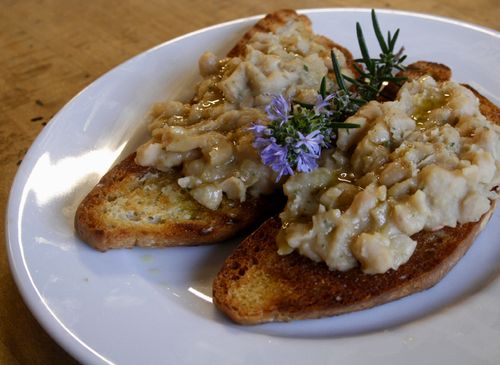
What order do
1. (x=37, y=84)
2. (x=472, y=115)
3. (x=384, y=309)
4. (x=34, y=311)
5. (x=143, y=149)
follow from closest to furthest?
(x=34, y=311) < (x=384, y=309) < (x=472, y=115) < (x=143, y=149) < (x=37, y=84)

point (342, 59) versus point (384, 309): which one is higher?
point (342, 59)

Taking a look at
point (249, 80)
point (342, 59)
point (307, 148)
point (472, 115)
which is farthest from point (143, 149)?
point (472, 115)

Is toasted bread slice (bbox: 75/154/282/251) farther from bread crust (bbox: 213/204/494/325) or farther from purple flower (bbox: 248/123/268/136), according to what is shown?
purple flower (bbox: 248/123/268/136)

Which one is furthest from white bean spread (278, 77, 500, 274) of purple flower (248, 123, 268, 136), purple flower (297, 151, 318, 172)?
purple flower (248, 123, 268, 136)

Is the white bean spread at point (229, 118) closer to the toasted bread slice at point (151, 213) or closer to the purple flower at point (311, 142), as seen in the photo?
the toasted bread slice at point (151, 213)

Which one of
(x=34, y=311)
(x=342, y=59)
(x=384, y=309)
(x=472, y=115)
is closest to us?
(x=34, y=311)

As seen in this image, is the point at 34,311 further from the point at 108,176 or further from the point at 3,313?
the point at 108,176

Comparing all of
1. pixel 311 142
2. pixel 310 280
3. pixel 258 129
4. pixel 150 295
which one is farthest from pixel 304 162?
pixel 150 295
